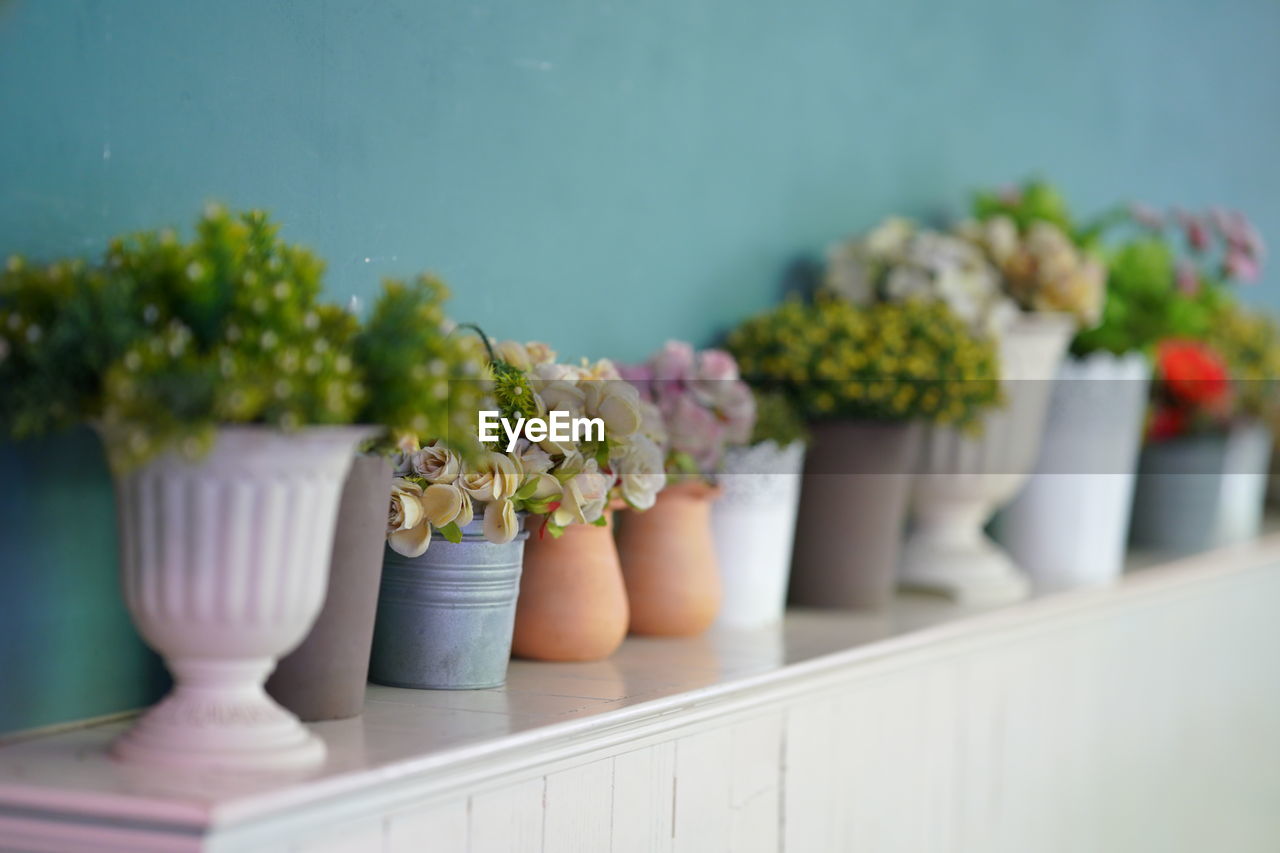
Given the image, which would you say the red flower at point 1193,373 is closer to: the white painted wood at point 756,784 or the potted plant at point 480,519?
the white painted wood at point 756,784

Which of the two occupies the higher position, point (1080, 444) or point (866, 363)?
point (866, 363)

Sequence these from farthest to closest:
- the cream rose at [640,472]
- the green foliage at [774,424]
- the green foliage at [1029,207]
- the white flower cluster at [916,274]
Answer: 1. the green foliage at [1029,207]
2. the white flower cluster at [916,274]
3. the green foliage at [774,424]
4. the cream rose at [640,472]

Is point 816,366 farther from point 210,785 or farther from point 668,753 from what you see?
point 210,785

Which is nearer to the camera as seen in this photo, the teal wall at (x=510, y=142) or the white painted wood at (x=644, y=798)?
the teal wall at (x=510, y=142)

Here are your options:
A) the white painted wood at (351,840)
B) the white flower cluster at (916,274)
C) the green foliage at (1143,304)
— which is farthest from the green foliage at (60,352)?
the green foliage at (1143,304)

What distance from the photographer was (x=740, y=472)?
1.57 metres

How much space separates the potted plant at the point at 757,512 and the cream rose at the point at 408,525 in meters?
0.49

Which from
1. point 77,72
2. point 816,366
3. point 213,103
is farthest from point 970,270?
point 77,72

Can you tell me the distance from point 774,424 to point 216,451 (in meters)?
0.84

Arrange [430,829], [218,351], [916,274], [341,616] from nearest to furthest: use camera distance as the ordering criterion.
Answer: [218,351], [430,829], [341,616], [916,274]

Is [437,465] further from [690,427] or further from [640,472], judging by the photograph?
[690,427]

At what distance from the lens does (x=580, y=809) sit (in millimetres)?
1078

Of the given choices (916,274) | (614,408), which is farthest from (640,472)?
(916,274)

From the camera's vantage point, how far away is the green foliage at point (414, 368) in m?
0.85
